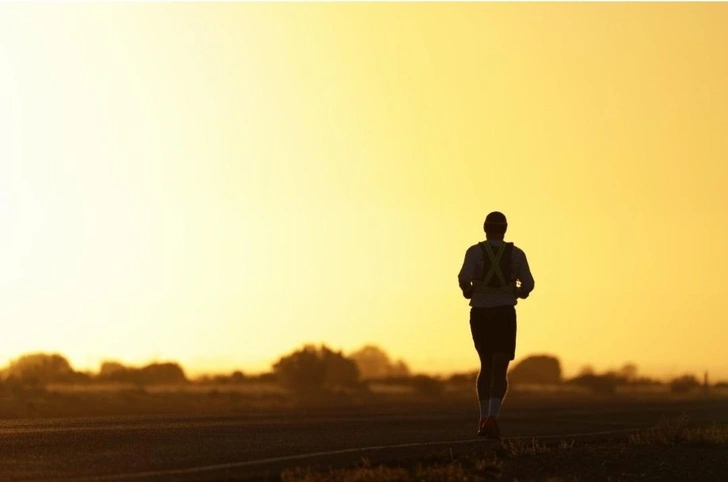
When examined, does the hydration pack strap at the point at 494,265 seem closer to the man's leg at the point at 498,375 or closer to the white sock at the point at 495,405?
the man's leg at the point at 498,375

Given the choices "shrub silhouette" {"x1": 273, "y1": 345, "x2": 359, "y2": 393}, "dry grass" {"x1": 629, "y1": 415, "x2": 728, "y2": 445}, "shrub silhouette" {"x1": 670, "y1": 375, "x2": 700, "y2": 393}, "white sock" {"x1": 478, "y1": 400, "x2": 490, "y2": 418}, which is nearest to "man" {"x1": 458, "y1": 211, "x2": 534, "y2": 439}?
"white sock" {"x1": 478, "y1": 400, "x2": 490, "y2": 418}

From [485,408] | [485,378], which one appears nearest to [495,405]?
[485,408]

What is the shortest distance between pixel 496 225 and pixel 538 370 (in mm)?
35242

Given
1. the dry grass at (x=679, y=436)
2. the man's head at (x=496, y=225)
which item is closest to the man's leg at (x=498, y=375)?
the man's head at (x=496, y=225)

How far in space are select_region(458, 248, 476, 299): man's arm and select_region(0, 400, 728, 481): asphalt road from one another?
1.54m

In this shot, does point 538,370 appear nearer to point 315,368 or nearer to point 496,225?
point 315,368

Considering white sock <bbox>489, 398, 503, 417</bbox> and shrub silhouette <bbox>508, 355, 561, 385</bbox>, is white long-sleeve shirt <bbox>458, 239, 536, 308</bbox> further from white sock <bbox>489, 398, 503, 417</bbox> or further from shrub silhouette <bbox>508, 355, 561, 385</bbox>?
shrub silhouette <bbox>508, 355, 561, 385</bbox>

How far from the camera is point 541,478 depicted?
14016mm

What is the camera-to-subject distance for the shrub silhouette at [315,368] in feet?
144

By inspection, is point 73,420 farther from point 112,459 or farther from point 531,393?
point 531,393

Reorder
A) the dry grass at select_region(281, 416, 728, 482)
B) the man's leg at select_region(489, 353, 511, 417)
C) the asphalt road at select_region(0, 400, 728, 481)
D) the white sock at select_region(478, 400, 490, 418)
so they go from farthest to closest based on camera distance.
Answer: the white sock at select_region(478, 400, 490, 418) < the man's leg at select_region(489, 353, 511, 417) < the dry grass at select_region(281, 416, 728, 482) < the asphalt road at select_region(0, 400, 728, 481)

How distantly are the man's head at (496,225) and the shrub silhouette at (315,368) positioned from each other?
27.9m

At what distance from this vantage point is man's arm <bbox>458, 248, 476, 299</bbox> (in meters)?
16.1

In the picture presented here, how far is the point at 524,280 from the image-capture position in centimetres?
1619
